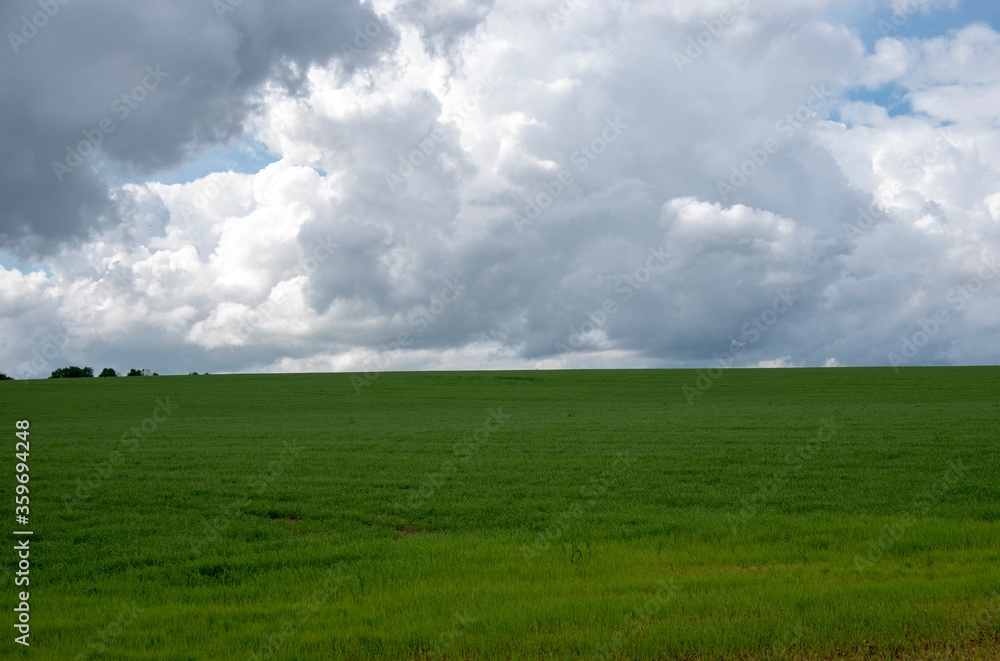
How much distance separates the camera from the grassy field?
6.99 m

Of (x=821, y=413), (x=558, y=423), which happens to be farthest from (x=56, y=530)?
(x=821, y=413)

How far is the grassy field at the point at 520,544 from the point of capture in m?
6.99

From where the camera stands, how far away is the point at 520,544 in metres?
11.3

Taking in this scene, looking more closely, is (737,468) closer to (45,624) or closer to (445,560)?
(445,560)
